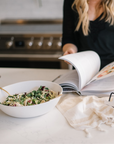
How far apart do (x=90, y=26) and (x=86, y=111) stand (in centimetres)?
77

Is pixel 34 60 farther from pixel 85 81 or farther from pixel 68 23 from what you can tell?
pixel 85 81

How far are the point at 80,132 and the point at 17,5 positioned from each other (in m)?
2.30

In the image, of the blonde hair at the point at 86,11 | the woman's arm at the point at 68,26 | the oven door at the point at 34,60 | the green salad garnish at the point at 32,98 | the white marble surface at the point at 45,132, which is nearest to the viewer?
the white marble surface at the point at 45,132

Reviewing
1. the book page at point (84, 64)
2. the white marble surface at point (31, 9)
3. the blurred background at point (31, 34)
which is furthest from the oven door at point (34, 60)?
the book page at point (84, 64)

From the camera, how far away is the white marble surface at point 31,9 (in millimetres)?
2506

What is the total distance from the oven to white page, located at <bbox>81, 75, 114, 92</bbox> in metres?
1.21

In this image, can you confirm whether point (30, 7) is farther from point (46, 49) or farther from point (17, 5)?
point (46, 49)

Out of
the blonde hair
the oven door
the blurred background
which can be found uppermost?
the blonde hair

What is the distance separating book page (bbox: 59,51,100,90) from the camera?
0.86 meters

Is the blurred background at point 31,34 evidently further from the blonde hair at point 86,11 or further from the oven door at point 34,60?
the blonde hair at point 86,11

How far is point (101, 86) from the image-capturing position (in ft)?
2.93

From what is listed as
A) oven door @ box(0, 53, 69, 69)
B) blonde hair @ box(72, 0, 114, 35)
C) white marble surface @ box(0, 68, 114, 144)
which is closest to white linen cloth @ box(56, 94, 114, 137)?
white marble surface @ box(0, 68, 114, 144)

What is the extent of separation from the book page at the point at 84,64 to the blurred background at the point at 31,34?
1107mm

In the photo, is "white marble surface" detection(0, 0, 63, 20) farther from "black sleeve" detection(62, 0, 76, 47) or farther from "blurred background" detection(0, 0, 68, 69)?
"black sleeve" detection(62, 0, 76, 47)
